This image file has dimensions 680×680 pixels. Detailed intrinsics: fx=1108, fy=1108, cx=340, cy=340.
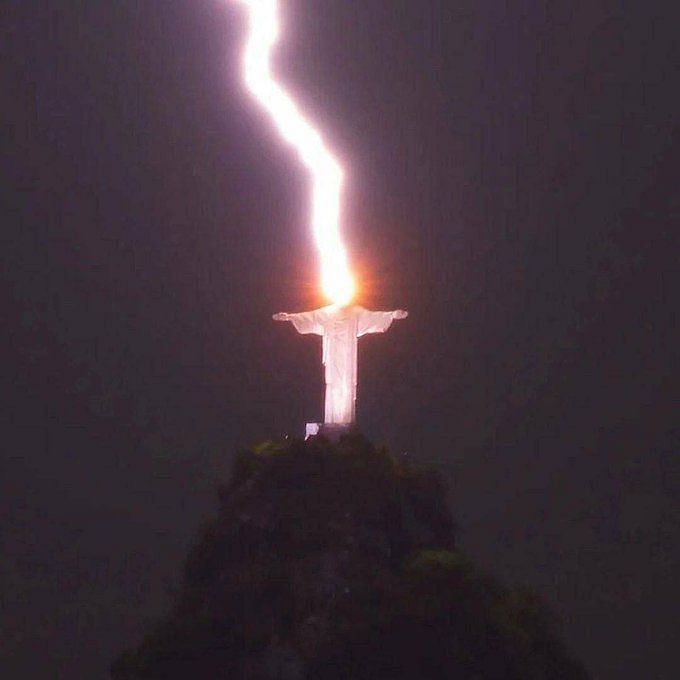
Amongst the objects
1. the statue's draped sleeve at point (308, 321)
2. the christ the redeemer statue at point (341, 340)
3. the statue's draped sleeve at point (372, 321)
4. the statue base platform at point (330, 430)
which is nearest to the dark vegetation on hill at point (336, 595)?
the statue base platform at point (330, 430)

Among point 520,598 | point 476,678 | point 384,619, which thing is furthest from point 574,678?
point 384,619

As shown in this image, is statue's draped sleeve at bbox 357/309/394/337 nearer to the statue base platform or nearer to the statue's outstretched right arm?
the statue's outstretched right arm

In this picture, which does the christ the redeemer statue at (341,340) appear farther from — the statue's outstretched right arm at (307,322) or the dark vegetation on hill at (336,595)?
the dark vegetation on hill at (336,595)

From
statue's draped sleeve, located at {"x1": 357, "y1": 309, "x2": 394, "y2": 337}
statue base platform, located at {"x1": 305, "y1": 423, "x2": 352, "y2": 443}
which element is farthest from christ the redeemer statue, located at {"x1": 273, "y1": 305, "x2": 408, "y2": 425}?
statue base platform, located at {"x1": 305, "y1": 423, "x2": 352, "y2": 443}

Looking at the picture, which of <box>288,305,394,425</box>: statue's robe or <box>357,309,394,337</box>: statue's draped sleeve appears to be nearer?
<box>288,305,394,425</box>: statue's robe

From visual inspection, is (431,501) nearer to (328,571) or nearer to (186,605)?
(328,571)

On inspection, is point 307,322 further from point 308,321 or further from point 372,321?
→ point 372,321
